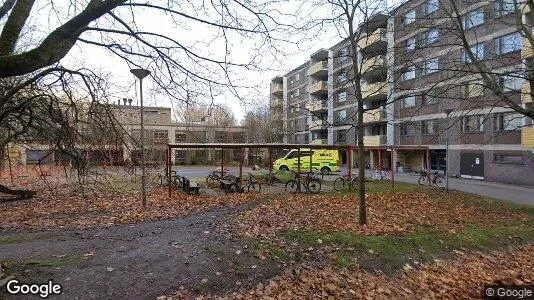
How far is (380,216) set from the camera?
1055 centimetres

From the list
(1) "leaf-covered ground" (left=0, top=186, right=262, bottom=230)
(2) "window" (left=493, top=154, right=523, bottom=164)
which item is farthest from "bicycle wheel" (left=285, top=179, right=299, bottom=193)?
(2) "window" (left=493, top=154, right=523, bottom=164)

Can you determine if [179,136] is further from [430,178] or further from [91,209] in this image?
[91,209]

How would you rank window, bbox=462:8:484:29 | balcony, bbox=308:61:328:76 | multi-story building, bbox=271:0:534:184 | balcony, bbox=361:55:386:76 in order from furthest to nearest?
balcony, bbox=308:61:328:76 < multi-story building, bbox=271:0:534:184 < window, bbox=462:8:484:29 < balcony, bbox=361:55:386:76

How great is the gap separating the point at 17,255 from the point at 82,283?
2.10 meters

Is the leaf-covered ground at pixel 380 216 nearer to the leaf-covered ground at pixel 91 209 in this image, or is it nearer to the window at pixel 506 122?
the leaf-covered ground at pixel 91 209

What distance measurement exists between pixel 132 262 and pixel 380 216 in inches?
287

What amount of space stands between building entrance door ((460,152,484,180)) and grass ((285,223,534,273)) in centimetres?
2041

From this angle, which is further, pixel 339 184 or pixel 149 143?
pixel 149 143

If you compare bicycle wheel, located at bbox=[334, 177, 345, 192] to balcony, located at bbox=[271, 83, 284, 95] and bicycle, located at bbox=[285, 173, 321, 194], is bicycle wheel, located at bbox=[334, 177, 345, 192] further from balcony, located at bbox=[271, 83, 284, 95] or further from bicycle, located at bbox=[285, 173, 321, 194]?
balcony, located at bbox=[271, 83, 284, 95]

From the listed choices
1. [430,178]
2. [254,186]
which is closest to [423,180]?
[430,178]

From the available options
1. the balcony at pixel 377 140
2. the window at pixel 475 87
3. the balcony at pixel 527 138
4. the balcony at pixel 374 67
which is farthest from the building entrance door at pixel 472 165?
the balcony at pixel 374 67

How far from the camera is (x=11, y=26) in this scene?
411 cm

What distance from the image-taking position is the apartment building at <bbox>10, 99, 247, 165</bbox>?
8.14 m

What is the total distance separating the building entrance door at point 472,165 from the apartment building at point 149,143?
19573 millimetres
